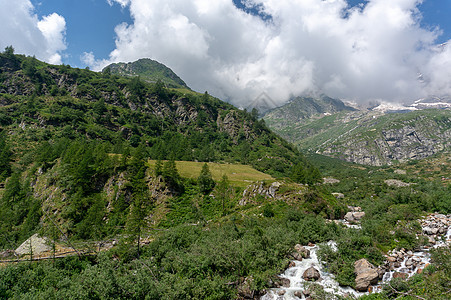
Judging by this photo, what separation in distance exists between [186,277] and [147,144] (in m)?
142

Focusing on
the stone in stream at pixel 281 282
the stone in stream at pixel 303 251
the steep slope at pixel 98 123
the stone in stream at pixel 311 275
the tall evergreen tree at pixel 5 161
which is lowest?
the stone in stream at pixel 281 282

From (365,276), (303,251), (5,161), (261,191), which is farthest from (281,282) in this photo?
(5,161)

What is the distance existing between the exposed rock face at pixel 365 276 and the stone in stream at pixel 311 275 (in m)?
4.52

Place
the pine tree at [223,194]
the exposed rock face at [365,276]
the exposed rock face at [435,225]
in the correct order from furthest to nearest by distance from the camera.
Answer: the pine tree at [223,194] < the exposed rock face at [435,225] < the exposed rock face at [365,276]

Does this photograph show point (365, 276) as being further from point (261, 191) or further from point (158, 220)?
point (158, 220)

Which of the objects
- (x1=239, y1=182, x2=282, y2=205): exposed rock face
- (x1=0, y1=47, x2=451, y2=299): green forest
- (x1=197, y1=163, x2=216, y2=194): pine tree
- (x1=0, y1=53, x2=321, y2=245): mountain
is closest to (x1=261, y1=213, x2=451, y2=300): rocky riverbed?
(x1=0, y1=47, x2=451, y2=299): green forest

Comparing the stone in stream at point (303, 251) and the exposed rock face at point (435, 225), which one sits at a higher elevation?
the exposed rock face at point (435, 225)

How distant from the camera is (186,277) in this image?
25.2 meters

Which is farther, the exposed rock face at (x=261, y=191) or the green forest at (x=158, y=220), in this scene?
the exposed rock face at (x=261, y=191)

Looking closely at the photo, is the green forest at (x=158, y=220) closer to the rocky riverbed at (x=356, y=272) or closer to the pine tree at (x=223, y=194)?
the pine tree at (x=223, y=194)

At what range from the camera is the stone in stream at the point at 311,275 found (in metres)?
26.7

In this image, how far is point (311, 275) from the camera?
2675 centimetres

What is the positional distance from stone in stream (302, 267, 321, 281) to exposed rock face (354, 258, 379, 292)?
4.52 meters

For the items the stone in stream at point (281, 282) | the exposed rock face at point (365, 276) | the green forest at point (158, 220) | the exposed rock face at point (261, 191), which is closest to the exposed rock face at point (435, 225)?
the green forest at point (158, 220)
